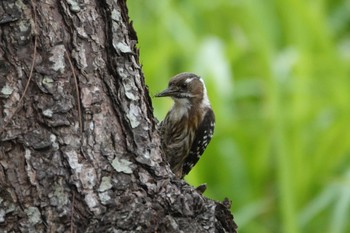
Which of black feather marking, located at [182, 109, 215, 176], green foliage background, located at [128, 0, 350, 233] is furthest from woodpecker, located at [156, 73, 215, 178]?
green foliage background, located at [128, 0, 350, 233]

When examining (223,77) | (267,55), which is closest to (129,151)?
(267,55)

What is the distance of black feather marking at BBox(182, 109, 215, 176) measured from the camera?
5648mm

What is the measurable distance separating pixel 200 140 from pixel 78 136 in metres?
2.30

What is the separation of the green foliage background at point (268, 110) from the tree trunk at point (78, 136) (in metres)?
2.95

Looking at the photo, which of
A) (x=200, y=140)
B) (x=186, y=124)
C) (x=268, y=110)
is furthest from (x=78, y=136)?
(x=268, y=110)

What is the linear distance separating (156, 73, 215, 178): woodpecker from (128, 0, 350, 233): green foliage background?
77 centimetres

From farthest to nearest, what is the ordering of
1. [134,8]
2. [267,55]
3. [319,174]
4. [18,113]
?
[134,8], [319,174], [267,55], [18,113]

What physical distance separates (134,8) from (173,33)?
1.18 feet

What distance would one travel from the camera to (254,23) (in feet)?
23.7

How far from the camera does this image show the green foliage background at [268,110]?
713 cm

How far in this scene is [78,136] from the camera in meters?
3.57

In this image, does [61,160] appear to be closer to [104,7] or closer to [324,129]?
[104,7]

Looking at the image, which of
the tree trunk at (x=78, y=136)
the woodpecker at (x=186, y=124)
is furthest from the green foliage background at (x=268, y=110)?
the tree trunk at (x=78, y=136)

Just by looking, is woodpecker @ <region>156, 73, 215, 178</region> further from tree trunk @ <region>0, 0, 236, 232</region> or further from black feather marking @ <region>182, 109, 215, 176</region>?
tree trunk @ <region>0, 0, 236, 232</region>
